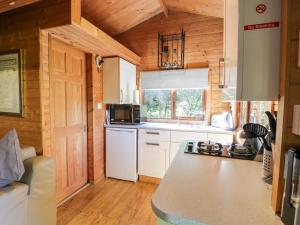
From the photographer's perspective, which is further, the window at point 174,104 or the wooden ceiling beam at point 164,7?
the window at point 174,104

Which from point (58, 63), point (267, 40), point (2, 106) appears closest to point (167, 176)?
point (267, 40)

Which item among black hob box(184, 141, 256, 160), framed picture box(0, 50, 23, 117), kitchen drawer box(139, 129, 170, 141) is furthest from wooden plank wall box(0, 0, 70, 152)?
black hob box(184, 141, 256, 160)

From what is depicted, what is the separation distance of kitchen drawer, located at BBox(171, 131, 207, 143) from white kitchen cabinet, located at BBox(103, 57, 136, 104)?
108cm

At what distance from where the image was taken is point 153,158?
2922 millimetres

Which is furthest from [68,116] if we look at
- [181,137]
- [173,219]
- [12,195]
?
[173,219]

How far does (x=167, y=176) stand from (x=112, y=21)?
2900 millimetres

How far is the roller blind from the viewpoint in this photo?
10.1 ft

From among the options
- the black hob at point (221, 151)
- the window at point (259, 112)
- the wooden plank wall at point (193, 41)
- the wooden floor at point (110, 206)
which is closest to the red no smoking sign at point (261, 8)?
the black hob at point (221, 151)

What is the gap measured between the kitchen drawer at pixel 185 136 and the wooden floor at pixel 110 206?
0.89 metres

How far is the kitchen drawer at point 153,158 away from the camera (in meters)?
2.86

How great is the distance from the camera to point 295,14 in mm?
617

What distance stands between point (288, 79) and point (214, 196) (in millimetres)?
599

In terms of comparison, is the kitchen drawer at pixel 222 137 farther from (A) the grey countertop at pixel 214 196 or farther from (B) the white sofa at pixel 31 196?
(B) the white sofa at pixel 31 196

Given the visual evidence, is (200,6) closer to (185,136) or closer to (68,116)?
(185,136)
